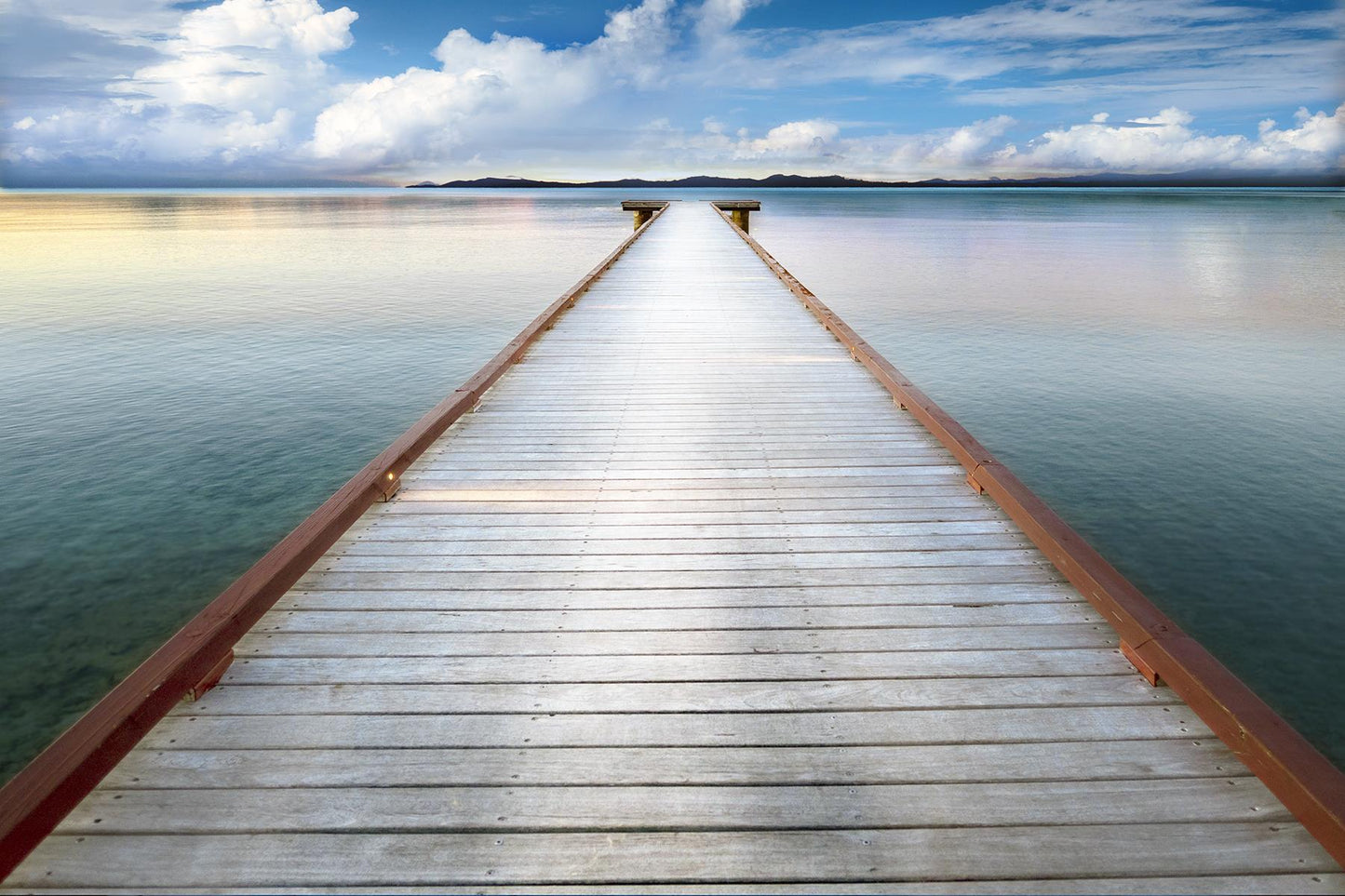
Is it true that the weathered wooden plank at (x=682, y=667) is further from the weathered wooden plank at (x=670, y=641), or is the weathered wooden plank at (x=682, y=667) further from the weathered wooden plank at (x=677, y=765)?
the weathered wooden plank at (x=677, y=765)

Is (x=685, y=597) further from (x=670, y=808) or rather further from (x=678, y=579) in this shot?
(x=670, y=808)

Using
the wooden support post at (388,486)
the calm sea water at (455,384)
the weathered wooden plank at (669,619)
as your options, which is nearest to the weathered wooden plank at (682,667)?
the weathered wooden plank at (669,619)

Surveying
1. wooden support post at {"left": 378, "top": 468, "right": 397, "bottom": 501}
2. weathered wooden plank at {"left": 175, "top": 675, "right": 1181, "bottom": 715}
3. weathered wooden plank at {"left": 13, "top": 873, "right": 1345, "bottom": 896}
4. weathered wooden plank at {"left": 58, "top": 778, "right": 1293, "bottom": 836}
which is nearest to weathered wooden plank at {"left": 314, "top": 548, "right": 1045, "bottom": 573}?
wooden support post at {"left": 378, "top": 468, "right": 397, "bottom": 501}

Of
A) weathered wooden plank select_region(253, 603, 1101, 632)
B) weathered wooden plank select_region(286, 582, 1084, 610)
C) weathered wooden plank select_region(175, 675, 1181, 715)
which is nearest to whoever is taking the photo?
weathered wooden plank select_region(175, 675, 1181, 715)

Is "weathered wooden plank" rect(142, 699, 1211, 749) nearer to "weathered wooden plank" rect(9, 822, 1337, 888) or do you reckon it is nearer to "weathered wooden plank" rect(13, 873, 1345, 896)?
"weathered wooden plank" rect(9, 822, 1337, 888)

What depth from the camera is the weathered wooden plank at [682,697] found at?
3035 millimetres

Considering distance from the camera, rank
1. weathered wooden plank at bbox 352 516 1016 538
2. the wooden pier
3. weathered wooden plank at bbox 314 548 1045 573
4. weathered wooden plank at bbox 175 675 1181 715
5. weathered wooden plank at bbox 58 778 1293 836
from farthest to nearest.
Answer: weathered wooden plank at bbox 352 516 1016 538 → weathered wooden plank at bbox 314 548 1045 573 → weathered wooden plank at bbox 175 675 1181 715 → weathered wooden plank at bbox 58 778 1293 836 → the wooden pier

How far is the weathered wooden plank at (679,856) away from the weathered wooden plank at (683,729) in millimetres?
416

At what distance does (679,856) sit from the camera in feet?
7.87

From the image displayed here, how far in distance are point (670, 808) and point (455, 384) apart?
42.2 feet

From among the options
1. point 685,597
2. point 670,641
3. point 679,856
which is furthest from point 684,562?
point 679,856

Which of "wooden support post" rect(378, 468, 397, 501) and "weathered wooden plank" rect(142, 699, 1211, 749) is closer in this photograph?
"weathered wooden plank" rect(142, 699, 1211, 749)

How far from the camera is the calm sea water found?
6434mm

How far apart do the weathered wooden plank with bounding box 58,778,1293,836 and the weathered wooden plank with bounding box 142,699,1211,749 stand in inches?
9.1
